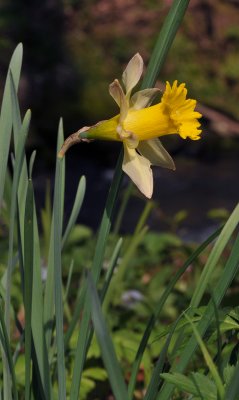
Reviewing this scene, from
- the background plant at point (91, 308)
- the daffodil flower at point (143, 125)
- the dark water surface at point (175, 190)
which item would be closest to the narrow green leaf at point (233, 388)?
the background plant at point (91, 308)

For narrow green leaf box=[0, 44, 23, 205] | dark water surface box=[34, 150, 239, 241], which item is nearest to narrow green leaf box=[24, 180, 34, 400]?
narrow green leaf box=[0, 44, 23, 205]

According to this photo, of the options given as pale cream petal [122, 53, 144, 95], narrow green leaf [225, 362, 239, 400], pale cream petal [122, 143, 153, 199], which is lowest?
narrow green leaf [225, 362, 239, 400]

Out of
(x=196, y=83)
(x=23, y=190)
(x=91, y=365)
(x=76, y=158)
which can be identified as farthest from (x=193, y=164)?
(x=23, y=190)

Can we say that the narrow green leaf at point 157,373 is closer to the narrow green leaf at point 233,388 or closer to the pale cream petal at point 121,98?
the narrow green leaf at point 233,388

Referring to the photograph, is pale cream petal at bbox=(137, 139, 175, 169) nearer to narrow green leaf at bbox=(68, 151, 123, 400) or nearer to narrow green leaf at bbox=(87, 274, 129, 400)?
narrow green leaf at bbox=(68, 151, 123, 400)

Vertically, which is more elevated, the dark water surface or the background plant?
the background plant

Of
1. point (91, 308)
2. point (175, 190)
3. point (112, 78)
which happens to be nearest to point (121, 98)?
point (91, 308)

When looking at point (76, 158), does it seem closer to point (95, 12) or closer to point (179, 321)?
point (95, 12)
